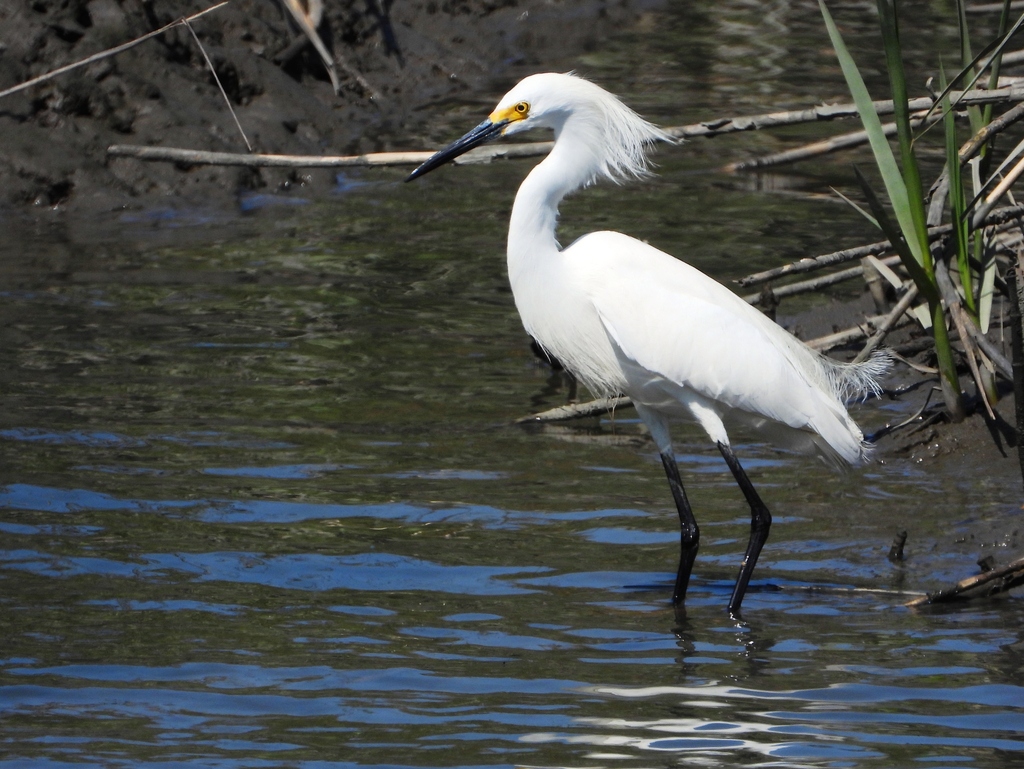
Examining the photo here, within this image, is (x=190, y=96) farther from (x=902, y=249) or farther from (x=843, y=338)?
(x=902, y=249)

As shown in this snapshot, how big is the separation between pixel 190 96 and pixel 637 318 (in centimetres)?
723

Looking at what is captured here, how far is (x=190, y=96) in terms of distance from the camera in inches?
455

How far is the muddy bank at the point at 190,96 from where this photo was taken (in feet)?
34.9

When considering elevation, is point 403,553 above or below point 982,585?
above

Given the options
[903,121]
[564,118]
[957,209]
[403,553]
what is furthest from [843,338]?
[403,553]

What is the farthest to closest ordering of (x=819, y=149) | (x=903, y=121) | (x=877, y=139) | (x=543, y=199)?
(x=819, y=149) → (x=877, y=139) → (x=903, y=121) → (x=543, y=199)

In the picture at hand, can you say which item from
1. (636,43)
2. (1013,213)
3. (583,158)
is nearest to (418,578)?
(583,158)

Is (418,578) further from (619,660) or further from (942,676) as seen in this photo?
(942,676)

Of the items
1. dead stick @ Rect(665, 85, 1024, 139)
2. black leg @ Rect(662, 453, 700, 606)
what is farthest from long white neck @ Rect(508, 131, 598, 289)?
black leg @ Rect(662, 453, 700, 606)

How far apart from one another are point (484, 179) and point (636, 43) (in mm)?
5865

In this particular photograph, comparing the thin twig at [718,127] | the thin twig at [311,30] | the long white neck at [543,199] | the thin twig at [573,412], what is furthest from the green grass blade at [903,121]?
the thin twig at [311,30]

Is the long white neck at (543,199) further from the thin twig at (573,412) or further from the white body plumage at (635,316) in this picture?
the thin twig at (573,412)

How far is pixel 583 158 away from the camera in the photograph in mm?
5344

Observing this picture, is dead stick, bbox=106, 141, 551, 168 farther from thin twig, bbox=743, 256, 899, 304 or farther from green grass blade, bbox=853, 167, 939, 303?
thin twig, bbox=743, 256, 899, 304
